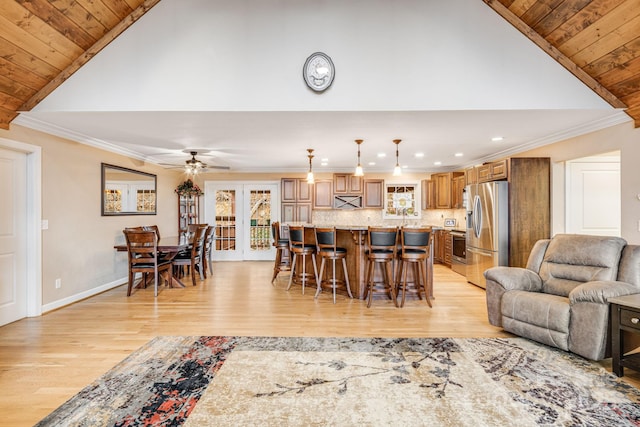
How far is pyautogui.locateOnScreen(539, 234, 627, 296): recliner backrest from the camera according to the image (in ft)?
10.00

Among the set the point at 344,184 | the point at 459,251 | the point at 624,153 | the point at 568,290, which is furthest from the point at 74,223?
the point at 624,153

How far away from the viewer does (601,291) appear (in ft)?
8.68

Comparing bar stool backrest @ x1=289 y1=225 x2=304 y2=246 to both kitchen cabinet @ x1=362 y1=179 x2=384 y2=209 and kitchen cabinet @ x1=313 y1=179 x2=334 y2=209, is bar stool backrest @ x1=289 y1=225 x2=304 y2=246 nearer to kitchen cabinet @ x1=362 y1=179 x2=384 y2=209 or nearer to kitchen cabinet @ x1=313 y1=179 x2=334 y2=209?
kitchen cabinet @ x1=313 y1=179 x2=334 y2=209

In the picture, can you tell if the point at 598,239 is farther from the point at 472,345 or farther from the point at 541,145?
the point at 541,145

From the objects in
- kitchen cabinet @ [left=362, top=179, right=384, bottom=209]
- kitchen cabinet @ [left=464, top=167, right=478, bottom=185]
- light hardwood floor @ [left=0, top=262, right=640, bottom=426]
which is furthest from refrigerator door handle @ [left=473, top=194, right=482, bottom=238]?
kitchen cabinet @ [left=362, top=179, right=384, bottom=209]

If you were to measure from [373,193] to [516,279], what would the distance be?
477cm

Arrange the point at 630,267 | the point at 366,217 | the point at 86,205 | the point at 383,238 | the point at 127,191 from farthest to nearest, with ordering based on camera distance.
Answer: the point at 366,217 < the point at 127,191 < the point at 86,205 < the point at 383,238 < the point at 630,267

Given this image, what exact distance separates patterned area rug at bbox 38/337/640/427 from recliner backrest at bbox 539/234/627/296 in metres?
0.74

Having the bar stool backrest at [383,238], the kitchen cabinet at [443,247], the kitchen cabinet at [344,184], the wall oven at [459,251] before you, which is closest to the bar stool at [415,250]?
the bar stool backrest at [383,238]

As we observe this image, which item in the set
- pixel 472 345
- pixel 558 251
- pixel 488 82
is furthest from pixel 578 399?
pixel 488 82

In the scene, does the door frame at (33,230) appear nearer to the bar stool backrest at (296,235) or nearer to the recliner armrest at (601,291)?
the bar stool backrest at (296,235)

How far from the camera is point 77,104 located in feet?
11.2

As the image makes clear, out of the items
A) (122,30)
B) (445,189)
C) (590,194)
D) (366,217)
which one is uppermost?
(122,30)

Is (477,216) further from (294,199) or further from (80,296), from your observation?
(80,296)
